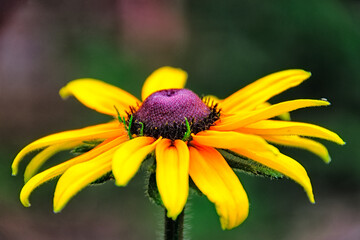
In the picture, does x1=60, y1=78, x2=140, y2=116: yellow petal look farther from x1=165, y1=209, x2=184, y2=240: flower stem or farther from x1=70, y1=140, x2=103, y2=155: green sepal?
x1=165, y1=209, x2=184, y2=240: flower stem

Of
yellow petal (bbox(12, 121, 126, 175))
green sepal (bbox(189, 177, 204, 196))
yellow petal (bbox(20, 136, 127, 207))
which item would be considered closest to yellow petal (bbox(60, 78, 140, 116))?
yellow petal (bbox(12, 121, 126, 175))

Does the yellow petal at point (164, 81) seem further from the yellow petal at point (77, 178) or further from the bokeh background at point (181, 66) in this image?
the bokeh background at point (181, 66)

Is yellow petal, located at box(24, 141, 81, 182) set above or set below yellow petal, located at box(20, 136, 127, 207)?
below

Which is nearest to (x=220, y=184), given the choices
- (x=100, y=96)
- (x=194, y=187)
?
(x=194, y=187)

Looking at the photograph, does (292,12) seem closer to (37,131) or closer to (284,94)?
(284,94)

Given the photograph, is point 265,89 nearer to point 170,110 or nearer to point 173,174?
point 170,110

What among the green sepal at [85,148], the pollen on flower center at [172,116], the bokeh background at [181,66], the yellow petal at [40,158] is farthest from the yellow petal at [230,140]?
the bokeh background at [181,66]

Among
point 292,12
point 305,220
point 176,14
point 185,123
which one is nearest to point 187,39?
point 176,14
